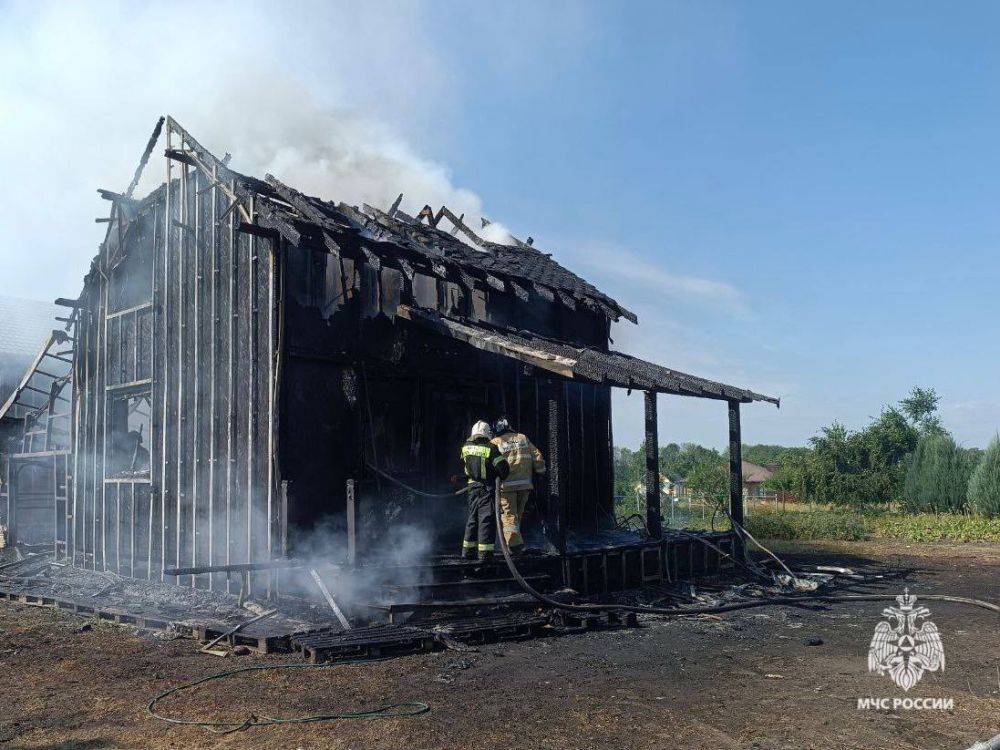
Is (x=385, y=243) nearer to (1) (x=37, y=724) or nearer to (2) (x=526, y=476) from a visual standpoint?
(2) (x=526, y=476)

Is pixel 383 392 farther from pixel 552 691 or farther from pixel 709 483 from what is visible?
pixel 709 483

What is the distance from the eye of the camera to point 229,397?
36.9 ft

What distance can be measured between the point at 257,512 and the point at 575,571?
175 inches

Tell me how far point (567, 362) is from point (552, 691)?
4.33 metres

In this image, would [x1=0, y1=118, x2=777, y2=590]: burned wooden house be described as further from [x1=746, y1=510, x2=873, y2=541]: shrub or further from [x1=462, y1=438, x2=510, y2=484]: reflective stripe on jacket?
[x1=746, y1=510, x2=873, y2=541]: shrub

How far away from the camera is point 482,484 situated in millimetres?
10406

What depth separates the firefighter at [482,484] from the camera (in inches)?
401

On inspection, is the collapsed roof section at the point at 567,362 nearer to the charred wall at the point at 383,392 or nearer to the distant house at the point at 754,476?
the charred wall at the point at 383,392

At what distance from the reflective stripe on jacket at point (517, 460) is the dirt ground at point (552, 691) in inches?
94.5

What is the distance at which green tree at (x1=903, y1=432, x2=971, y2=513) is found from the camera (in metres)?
28.7

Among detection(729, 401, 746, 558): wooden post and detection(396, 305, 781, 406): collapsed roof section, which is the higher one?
detection(396, 305, 781, 406): collapsed roof section

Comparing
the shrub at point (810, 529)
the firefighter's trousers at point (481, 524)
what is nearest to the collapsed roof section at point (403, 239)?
the firefighter's trousers at point (481, 524)

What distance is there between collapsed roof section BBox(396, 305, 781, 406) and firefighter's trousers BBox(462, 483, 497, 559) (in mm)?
→ 1849

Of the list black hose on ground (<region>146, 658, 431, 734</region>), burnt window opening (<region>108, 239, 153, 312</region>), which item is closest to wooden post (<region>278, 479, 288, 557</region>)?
black hose on ground (<region>146, 658, 431, 734</region>)
